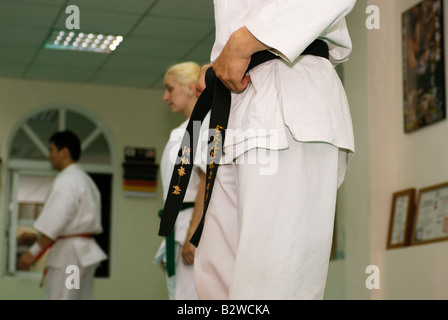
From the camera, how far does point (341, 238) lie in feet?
19.2

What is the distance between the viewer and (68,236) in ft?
14.6

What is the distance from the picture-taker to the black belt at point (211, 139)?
1389mm

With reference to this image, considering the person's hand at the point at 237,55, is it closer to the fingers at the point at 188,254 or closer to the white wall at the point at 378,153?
the fingers at the point at 188,254

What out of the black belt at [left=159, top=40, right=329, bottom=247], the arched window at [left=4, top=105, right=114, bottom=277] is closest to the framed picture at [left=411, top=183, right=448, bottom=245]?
the black belt at [left=159, top=40, right=329, bottom=247]

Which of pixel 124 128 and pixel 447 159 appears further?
pixel 124 128

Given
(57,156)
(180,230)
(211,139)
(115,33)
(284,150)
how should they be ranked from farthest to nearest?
(115,33) < (57,156) < (180,230) < (211,139) < (284,150)

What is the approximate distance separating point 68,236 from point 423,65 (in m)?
2.32

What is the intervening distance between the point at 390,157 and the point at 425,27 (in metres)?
0.76

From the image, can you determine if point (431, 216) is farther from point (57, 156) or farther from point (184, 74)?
point (57, 156)

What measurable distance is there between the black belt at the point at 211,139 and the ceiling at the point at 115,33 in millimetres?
3490

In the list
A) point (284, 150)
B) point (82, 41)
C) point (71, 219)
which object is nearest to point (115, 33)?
point (82, 41)

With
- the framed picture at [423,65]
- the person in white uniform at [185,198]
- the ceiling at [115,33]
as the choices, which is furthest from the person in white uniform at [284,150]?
the ceiling at [115,33]
